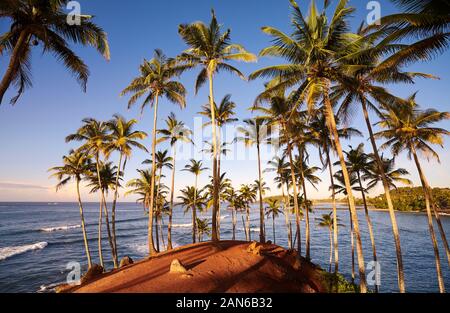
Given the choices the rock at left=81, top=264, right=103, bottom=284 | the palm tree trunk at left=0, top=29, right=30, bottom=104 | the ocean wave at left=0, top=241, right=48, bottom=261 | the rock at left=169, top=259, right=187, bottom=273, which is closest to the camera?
the palm tree trunk at left=0, top=29, right=30, bottom=104

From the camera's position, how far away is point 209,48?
1480 cm

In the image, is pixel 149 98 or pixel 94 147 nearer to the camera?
pixel 149 98

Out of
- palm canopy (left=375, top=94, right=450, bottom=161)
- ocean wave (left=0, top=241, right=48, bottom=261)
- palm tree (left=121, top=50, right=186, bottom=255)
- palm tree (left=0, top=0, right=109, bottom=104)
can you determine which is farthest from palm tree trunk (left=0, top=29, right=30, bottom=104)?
ocean wave (left=0, top=241, right=48, bottom=261)

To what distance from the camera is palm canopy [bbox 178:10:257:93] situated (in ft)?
46.9

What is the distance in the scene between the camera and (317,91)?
10.8 meters

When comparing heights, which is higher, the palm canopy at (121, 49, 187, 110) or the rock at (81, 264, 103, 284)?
the palm canopy at (121, 49, 187, 110)

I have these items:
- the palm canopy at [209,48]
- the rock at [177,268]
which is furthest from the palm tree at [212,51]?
the rock at [177,268]

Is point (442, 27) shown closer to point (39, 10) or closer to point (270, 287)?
point (270, 287)

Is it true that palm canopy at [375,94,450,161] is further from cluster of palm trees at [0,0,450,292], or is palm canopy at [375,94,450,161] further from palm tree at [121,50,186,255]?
palm tree at [121,50,186,255]

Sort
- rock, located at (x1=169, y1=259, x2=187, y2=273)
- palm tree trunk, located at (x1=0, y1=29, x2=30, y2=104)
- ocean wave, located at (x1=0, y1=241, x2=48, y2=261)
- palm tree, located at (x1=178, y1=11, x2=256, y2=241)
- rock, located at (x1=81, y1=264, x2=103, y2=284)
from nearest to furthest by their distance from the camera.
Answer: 1. palm tree trunk, located at (x1=0, y1=29, x2=30, y2=104)
2. rock, located at (x1=169, y1=259, x2=187, y2=273)
3. rock, located at (x1=81, y1=264, x2=103, y2=284)
4. palm tree, located at (x1=178, y1=11, x2=256, y2=241)
5. ocean wave, located at (x1=0, y1=241, x2=48, y2=261)

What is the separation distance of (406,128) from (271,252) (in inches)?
543

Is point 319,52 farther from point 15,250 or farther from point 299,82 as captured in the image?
point 15,250

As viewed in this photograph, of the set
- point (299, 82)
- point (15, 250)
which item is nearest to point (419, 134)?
point (299, 82)
